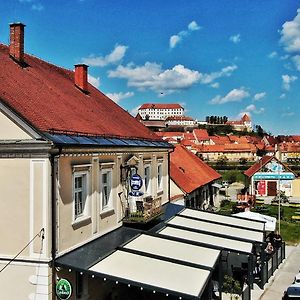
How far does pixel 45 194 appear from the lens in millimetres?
12148

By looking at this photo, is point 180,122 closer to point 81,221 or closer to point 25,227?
point 81,221

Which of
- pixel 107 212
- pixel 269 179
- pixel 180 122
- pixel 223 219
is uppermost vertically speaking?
pixel 180 122

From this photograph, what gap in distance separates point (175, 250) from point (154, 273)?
2451 millimetres

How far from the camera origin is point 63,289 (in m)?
12.2

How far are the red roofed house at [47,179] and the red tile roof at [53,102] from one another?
0.06 metres

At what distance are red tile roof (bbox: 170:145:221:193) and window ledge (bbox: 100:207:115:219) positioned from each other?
39.7ft

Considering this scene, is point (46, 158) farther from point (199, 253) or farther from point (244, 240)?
point (244, 240)

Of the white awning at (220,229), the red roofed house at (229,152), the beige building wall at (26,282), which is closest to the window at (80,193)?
the beige building wall at (26,282)

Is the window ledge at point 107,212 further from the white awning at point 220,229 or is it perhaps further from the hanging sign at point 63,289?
the hanging sign at point 63,289

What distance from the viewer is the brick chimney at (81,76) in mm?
22234

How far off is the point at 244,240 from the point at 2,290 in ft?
32.3

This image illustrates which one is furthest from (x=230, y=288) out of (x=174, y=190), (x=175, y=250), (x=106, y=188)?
(x=174, y=190)

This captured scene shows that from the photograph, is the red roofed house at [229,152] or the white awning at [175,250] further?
the red roofed house at [229,152]

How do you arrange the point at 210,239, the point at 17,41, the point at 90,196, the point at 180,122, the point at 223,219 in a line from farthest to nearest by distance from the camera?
the point at 180,122 → the point at 223,219 → the point at 210,239 → the point at 17,41 → the point at 90,196
